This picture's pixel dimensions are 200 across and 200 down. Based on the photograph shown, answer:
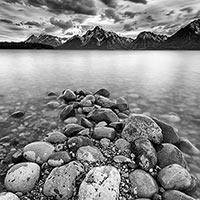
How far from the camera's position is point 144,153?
3918mm

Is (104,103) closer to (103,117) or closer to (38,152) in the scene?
(103,117)

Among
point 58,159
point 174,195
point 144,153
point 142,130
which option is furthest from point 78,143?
point 174,195

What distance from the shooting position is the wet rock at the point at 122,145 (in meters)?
4.27

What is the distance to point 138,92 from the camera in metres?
11.2

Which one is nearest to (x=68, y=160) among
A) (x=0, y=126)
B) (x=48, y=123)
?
(x=48, y=123)

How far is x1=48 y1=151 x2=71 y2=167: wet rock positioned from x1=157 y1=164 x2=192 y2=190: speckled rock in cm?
202

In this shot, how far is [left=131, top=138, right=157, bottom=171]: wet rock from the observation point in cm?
375

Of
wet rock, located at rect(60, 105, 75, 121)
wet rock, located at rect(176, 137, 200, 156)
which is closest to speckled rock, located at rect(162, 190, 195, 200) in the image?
wet rock, located at rect(176, 137, 200, 156)

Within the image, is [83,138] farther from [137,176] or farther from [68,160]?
[137,176]

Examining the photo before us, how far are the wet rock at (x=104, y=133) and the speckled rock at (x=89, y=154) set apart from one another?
26.6 inches

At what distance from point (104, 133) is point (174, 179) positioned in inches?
82.0

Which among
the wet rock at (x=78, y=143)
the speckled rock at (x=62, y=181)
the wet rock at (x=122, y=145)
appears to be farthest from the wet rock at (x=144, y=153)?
the speckled rock at (x=62, y=181)

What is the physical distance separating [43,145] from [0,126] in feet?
8.80

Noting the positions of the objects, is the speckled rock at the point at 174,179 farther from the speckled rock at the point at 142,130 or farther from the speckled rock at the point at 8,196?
the speckled rock at the point at 8,196
